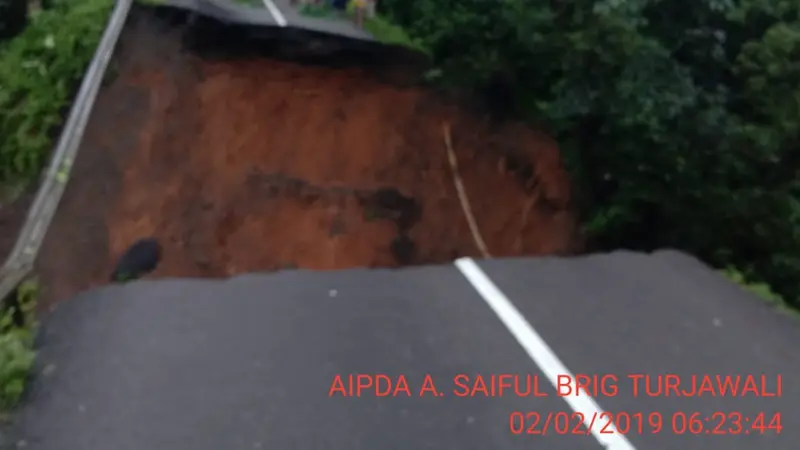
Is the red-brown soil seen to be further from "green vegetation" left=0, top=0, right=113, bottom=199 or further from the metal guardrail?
"green vegetation" left=0, top=0, right=113, bottom=199

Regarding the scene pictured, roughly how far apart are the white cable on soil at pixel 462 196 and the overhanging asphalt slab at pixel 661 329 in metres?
4.38

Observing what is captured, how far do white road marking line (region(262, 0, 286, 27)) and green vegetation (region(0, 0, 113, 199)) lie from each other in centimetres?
191

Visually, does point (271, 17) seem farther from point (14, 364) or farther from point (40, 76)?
point (14, 364)

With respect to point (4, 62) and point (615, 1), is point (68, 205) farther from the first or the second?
point (615, 1)

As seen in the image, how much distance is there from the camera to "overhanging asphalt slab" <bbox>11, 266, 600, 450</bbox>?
2.26 metres

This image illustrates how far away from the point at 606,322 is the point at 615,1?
10.7ft

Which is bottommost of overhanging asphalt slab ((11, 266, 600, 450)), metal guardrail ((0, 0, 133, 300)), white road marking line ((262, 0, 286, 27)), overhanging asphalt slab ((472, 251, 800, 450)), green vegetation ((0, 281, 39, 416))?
metal guardrail ((0, 0, 133, 300))

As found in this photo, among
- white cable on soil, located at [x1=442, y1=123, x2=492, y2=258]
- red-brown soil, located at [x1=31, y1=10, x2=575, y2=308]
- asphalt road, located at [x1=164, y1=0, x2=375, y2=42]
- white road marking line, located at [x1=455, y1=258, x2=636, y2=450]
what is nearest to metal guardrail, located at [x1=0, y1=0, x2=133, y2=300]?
red-brown soil, located at [x1=31, y1=10, x2=575, y2=308]

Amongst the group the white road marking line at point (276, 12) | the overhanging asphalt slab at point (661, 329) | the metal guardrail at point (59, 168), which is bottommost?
the metal guardrail at point (59, 168)

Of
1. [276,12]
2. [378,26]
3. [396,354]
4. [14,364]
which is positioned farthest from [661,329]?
[276,12]

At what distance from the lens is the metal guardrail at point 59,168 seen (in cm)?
445

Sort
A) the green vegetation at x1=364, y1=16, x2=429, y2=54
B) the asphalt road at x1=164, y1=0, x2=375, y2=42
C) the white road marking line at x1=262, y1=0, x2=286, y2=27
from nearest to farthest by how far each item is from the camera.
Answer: the asphalt road at x1=164, y1=0, x2=375, y2=42 < the white road marking line at x1=262, y1=0, x2=286, y2=27 < the green vegetation at x1=364, y1=16, x2=429, y2=54
